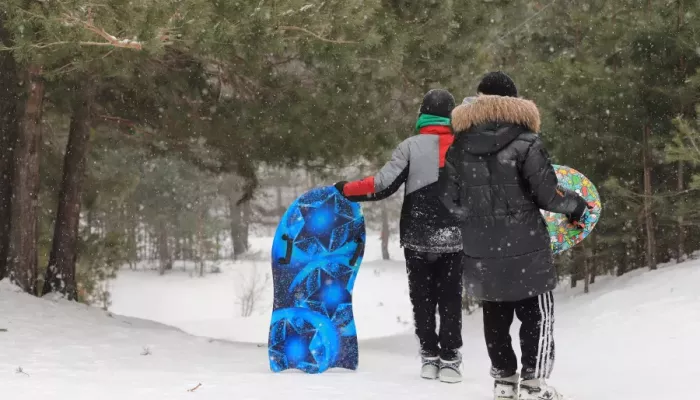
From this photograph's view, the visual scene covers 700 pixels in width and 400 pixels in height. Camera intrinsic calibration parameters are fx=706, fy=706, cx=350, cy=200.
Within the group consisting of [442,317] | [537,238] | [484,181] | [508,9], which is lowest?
[442,317]

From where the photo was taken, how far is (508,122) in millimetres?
3533

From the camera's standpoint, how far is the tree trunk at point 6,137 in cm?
802

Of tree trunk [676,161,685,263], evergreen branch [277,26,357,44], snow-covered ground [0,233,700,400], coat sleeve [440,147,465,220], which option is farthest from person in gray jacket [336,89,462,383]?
tree trunk [676,161,685,263]

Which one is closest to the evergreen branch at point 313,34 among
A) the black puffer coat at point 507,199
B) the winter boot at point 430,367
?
the black puffer coat at point 507,199

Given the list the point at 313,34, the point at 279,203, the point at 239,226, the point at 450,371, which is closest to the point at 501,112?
the point at 450,371

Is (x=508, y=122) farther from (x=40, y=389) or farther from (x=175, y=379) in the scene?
(x=40, y=389)

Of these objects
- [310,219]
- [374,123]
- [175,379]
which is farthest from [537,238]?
[374,123]

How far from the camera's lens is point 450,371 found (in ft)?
14.6

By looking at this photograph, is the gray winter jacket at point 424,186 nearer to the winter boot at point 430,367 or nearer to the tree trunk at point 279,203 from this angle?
the winter boot at point 430,367

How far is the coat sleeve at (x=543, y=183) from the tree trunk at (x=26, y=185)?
6.39 metres

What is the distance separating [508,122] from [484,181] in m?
0.32

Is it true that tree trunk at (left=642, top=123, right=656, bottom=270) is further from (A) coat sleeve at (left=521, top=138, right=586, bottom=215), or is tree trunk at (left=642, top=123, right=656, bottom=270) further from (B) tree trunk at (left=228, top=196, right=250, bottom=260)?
(B) tree trunk at (left=228, top=196, right=250, bottom=260)

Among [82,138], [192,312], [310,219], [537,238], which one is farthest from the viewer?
[192,312]

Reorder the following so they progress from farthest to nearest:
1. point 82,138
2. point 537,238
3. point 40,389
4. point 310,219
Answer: point 82,138, point 310,219, point 40,389, point 537,238
